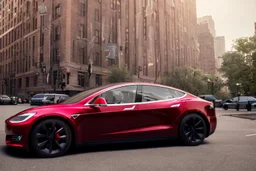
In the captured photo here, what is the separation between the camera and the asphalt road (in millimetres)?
3748

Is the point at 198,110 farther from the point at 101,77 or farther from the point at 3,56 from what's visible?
the point at 3,56

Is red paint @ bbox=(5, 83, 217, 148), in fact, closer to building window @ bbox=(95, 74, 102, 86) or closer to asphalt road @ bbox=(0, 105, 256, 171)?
asphalt road @ bbox=(0, 105, 256, 171)

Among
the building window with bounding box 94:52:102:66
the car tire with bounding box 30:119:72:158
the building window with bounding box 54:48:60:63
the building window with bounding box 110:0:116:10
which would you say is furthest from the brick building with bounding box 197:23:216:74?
the car tire with bounding box 30:119:72:158

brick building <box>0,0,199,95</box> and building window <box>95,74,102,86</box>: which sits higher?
brick building <box>0,0,199,95</box>

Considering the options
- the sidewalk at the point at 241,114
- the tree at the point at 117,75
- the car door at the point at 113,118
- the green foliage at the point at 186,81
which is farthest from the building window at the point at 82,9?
the car door at the point at 113,118

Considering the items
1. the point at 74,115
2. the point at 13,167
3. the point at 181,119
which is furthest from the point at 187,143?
the point at 13,167

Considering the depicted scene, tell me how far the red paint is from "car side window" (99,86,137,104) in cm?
10

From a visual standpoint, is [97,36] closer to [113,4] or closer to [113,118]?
[113,4]

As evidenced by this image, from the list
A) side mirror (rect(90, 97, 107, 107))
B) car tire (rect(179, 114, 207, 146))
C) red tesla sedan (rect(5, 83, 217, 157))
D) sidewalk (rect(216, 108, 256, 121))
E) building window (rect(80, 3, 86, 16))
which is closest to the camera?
red tesla sedan (rect(5, 83, 217, 157))

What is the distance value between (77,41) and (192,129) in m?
37.5

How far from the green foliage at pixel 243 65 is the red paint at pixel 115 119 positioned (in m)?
38.4

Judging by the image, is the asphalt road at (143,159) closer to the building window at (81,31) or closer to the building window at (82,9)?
the building window at (81,31)

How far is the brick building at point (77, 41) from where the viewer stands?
40250 millimetres

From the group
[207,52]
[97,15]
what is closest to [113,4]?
[97,15]
